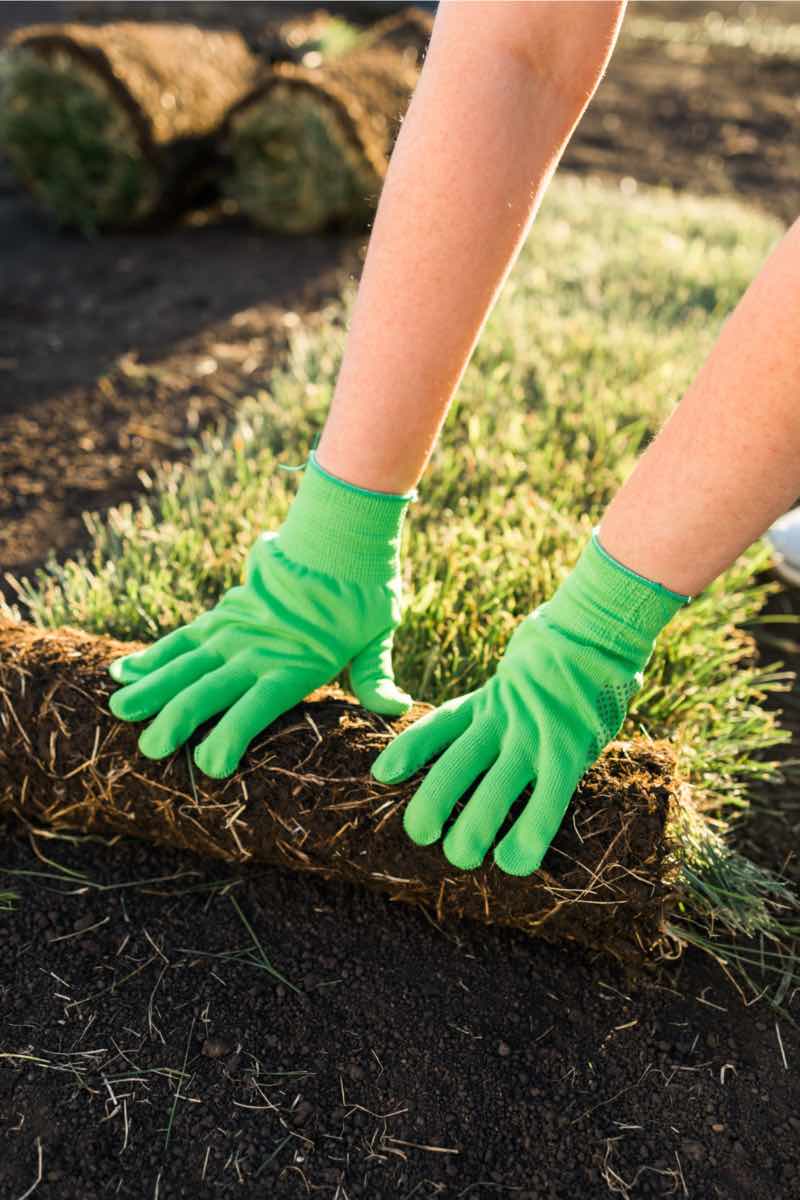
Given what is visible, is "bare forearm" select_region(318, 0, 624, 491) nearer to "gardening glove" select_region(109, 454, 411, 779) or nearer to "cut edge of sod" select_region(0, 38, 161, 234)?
"gardening glove" select_region(109, 454, 411, 779)

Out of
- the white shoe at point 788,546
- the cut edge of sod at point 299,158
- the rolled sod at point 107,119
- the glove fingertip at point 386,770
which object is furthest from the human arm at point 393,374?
the rolled sod at point 107,119

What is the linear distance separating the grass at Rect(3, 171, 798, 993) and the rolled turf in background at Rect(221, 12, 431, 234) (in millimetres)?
810

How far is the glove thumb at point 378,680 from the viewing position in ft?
5.33

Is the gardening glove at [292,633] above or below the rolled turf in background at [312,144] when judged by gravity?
below

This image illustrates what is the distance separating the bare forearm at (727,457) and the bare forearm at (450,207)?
35cm

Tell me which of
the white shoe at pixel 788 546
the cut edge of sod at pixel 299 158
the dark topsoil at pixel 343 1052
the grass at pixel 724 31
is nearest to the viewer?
the dark topsoil at pixel 343 1052

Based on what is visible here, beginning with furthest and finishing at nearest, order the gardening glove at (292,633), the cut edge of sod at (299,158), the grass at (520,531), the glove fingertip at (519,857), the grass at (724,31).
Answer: the grass at (724,31) → the cut edge of sod at (299,158) → the grass at (520,531) → the gardening glove at (292,633) → the glove fingertip at (519,857)

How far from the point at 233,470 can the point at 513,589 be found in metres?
0.86

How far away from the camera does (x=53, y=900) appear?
158 cm

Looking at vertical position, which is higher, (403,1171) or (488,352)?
(488,352)

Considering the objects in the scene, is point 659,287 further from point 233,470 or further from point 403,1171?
point 403,1171

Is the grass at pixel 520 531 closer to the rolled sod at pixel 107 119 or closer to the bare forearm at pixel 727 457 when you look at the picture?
the bare forearm at pixel 727 457

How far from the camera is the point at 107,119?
4.00m

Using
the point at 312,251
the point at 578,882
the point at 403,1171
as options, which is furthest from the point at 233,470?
the point at 312,251
